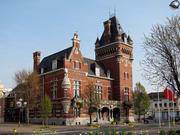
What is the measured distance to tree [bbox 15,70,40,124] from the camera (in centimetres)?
5905

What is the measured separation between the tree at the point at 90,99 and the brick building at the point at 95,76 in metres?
1.53

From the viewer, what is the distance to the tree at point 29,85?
59050 millimetres

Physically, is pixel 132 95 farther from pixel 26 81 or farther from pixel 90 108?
pixel 26 81

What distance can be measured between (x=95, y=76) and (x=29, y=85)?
1422 centimetres

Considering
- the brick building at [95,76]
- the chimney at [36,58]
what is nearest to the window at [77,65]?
the brick building at [95,76]

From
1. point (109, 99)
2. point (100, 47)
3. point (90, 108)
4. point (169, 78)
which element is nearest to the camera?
point (169, 78)


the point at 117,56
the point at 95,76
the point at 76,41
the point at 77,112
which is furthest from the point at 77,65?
the point at 117,56

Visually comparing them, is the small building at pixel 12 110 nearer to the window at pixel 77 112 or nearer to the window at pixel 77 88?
the window at pixel 77 88

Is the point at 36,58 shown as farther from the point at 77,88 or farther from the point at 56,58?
the point at 77,88

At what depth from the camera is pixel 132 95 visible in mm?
71312

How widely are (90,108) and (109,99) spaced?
13.1 meters

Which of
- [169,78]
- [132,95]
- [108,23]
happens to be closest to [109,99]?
[132,95]

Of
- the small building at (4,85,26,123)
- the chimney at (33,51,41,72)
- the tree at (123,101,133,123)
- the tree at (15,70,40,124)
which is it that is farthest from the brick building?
the small building at (4,85,26,123)

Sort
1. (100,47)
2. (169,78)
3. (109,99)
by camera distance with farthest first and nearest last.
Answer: (100,47), (109,99), (169,78)
